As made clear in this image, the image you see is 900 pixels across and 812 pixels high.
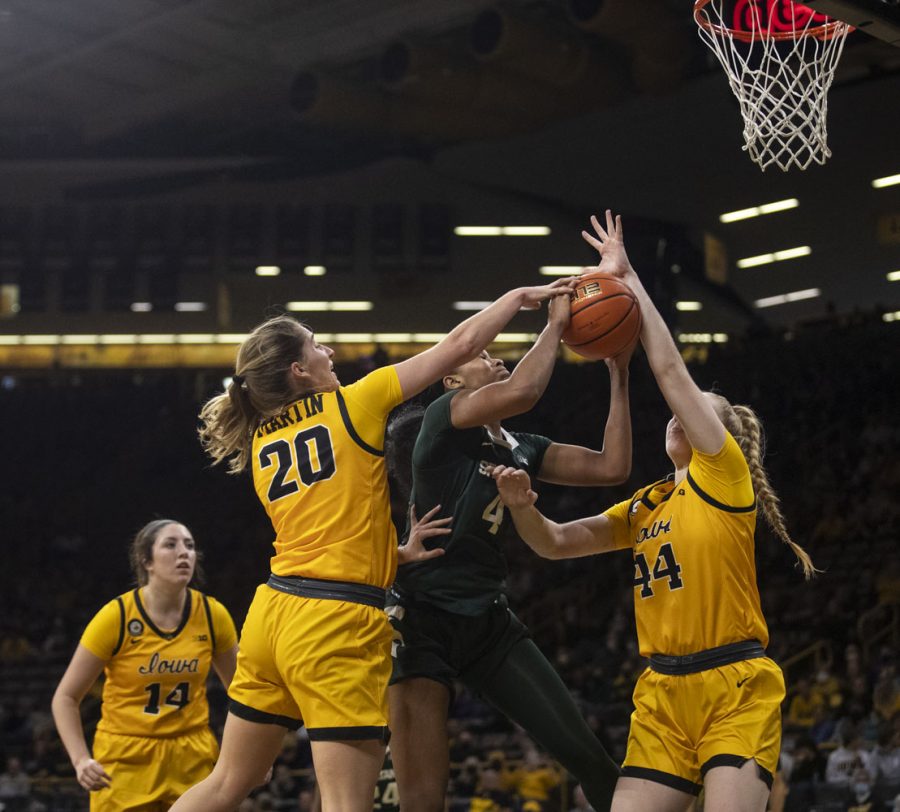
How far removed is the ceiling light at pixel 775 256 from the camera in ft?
63.1

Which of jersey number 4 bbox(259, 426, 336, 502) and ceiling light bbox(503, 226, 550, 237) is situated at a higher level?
ceiling light bbox(503, 226, 550, 237)

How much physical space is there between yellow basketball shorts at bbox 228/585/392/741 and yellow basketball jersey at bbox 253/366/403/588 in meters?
0.11

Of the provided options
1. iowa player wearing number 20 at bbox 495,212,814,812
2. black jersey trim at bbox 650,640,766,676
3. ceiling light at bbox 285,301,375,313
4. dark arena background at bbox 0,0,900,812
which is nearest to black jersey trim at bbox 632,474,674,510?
iowa player wearing number 20 at bbox 495,212,814,812

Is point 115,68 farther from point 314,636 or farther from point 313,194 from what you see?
point 314,636

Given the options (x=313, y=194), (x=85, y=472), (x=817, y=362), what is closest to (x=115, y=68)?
(x=313, y=194)

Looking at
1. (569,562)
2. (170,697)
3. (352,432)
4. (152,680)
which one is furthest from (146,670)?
(569,562)

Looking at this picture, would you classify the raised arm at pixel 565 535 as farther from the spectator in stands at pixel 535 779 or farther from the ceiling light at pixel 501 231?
the ceiling light at pixel 501 231

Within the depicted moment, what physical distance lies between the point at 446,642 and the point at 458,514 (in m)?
0.46

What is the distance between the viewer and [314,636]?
361 centimetres

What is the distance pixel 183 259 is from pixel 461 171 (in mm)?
5043

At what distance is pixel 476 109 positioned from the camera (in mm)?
16891

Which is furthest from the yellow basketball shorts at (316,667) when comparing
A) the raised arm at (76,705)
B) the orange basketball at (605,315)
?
the raised arm at (76,705)

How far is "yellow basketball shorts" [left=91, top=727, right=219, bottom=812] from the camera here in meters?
5.25

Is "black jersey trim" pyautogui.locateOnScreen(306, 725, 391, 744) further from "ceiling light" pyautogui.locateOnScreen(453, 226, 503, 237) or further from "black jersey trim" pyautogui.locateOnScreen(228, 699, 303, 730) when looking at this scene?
"ceiling light" pyautogui.locateOnScreen(453, 226, 503, 237)
